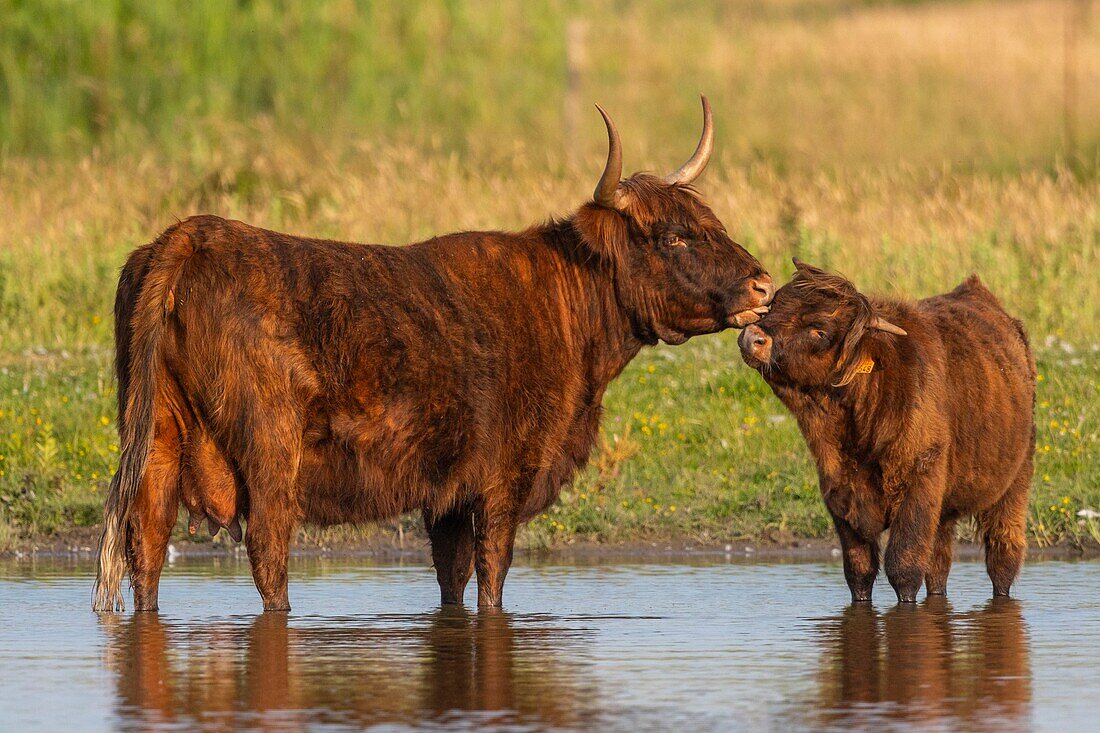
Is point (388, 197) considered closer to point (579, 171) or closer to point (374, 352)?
point (579, 171)

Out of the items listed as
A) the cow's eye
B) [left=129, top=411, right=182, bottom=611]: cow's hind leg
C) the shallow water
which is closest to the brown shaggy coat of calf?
the shallow water

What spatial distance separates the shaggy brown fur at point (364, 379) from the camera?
6.82 m

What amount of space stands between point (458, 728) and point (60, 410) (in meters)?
6.83

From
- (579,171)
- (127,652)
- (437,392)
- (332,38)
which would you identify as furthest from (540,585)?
(332,38)

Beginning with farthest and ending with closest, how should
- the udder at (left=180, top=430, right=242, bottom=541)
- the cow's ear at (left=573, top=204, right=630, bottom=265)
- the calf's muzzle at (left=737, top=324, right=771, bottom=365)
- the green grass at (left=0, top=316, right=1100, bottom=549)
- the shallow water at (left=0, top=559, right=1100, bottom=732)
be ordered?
the green grass at (left=0, top=316, right=1100, bottom=549)
the cow's ear at (left=573, top=204, right=630, bottom=265)
the calf's muzzle at (left=737, top=324, right=771, bottom=365)
the udder at (left=180, top=430, right=242, bottom=541)
the shallow water at (left=0, top=559, right=1100, bottom=732)

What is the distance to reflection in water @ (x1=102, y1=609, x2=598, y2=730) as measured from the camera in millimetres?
5164

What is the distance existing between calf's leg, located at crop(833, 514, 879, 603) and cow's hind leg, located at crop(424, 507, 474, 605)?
58.0 inches

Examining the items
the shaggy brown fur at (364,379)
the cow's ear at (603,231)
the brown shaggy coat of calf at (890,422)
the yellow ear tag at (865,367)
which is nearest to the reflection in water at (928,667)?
the brown shaggy coat of calf at (890,422)

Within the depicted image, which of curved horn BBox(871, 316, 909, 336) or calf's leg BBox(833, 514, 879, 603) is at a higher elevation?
curved horn BBox(871, 316, 909, 336)

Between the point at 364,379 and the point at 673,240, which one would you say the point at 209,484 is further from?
the point at 673,240

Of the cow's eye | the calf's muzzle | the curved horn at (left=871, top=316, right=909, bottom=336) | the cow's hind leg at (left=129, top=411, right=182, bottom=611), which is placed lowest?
the cow's hind leg at (left=129, top=411, right=182, bottom=611)

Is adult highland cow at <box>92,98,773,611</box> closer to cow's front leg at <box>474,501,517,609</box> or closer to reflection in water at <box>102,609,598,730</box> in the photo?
cow's front leg at <box>474,501,517,609</box>

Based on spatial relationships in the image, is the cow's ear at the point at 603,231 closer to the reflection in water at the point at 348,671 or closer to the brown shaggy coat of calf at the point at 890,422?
the brown shaggy coat of calf at the point at 890,422

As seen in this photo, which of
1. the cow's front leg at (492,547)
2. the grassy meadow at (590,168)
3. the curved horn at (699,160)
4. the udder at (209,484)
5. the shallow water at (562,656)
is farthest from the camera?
the grassy meadow at (590,168)
